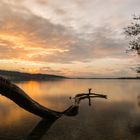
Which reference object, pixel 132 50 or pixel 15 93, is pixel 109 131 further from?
pixel 132 50

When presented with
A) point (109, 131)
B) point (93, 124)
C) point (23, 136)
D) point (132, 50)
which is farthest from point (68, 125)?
point (132, 50)

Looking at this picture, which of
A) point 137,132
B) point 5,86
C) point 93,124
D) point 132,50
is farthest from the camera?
point 132,50

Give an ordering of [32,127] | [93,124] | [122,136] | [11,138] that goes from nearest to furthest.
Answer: [11,138] → [122,136] → [32,127] → [93,124]

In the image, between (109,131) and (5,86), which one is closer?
(5,86)

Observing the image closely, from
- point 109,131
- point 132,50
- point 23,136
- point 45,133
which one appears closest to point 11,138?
point 23,136

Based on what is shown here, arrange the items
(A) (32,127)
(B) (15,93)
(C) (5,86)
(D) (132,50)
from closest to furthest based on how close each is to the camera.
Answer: (C) (5,86)
(B) (15,93)
(A) (32,127)
(D) (132,50)

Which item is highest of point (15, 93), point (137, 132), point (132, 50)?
point (132, 50)

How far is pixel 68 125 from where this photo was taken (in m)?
24.8

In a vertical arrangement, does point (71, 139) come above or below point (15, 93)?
below

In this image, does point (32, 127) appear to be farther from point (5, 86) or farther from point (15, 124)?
point (5, 86)

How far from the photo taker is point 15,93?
13.9 meters

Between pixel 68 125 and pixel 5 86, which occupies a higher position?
pixel 5 86

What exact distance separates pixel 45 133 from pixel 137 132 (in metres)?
8.16

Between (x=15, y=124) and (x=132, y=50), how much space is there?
22.8 m
